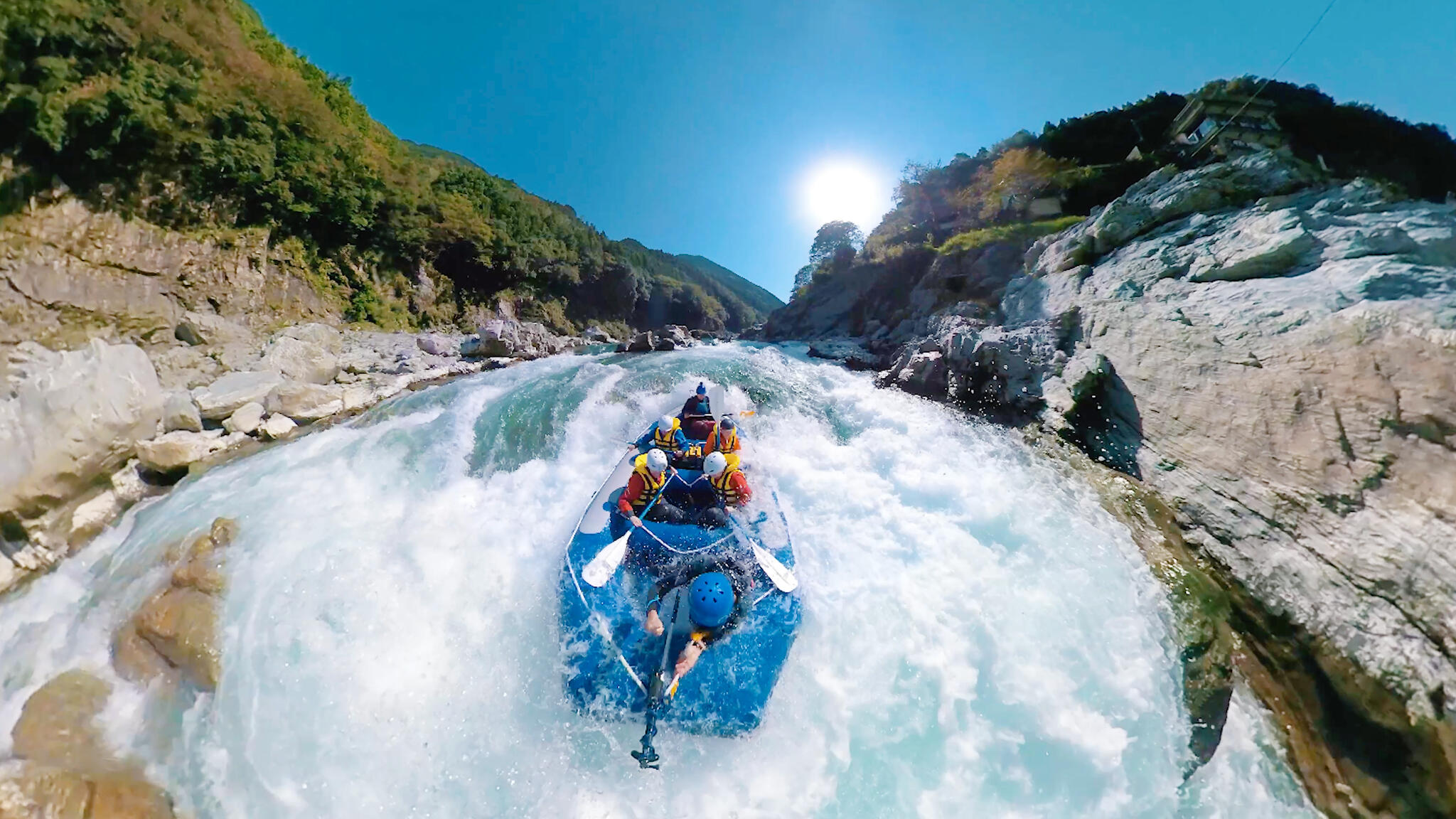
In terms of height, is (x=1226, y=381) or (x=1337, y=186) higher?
(x=1337, y=186)

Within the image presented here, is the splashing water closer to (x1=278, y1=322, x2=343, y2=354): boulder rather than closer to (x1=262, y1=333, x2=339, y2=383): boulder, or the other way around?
(x1=262, y1=333, x2=339, y2=383): boulder

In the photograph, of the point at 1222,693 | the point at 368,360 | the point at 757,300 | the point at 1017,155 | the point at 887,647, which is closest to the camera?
the point at 1222,693

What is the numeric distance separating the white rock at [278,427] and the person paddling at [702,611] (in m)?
7.98

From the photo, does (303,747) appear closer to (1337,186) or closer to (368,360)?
(368,360)

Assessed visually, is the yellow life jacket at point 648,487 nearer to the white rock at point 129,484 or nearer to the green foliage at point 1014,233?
the white rock at point 129,484

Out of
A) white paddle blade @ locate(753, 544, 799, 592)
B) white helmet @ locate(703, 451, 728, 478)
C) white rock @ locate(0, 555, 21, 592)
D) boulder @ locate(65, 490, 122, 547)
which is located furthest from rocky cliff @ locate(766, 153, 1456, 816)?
boulder @ locate(65, 490, 122, 547)

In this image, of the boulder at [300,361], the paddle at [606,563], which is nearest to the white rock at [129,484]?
the boulder at [300,361]

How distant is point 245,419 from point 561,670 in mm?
8030

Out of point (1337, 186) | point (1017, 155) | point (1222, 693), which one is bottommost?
point (1222, 693)

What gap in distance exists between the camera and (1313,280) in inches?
214

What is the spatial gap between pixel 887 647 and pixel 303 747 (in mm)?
4857

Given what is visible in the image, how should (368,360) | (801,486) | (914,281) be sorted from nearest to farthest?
(801,486) → (368,360) → (914,281)

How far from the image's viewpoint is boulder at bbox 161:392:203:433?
692cm

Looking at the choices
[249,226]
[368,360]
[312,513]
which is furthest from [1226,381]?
[249,226]
